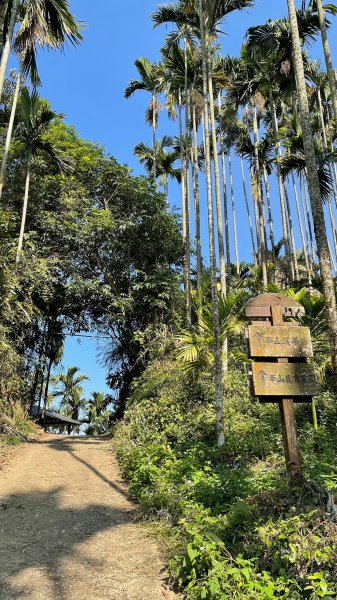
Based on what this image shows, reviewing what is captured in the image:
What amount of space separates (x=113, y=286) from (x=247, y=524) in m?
12.4

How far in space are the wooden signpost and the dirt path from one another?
1926 millimetres

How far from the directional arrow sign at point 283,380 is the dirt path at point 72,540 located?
2.14m

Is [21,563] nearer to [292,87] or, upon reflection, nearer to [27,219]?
[27,219]

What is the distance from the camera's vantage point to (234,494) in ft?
17.3

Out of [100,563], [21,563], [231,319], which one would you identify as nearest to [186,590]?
[100,563]

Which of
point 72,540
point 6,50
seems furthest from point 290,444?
point 6,50

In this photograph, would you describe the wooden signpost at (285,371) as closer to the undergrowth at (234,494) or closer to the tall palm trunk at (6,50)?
the undergrowth at (234,494)

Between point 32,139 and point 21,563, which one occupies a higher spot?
point 32,139

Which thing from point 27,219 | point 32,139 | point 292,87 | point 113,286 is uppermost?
point 292,87

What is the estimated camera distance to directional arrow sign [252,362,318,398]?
4684 millimetres

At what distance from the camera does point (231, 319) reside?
927cm

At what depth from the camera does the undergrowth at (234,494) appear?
11.5ft

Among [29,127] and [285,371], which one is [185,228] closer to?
[29,127]

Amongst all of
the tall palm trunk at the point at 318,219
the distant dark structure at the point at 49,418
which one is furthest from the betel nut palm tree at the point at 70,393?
the tall palm trunk at the point at 318,219
